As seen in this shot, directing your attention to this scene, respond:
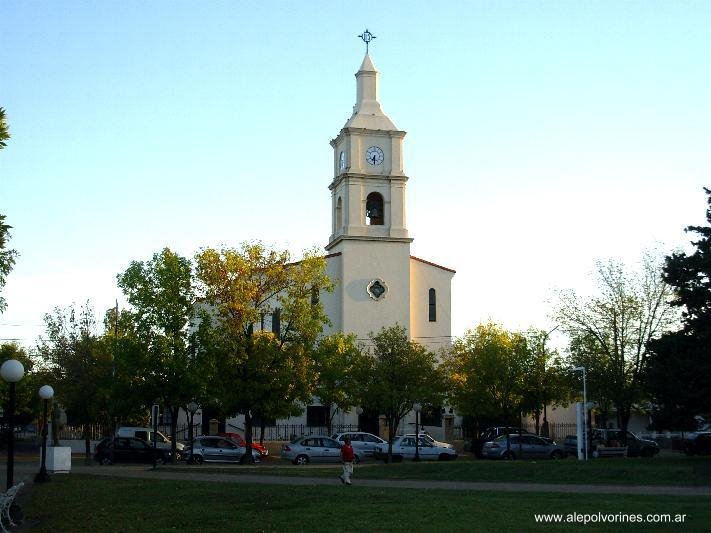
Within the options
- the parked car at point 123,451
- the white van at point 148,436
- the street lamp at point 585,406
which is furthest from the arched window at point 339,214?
the parked car at point 123,451

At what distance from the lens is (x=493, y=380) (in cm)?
5238

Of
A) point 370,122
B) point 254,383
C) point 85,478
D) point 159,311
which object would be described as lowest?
point 85,478

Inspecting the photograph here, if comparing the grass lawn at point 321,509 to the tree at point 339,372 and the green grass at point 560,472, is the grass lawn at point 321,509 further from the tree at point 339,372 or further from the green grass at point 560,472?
the tree at point 339,372

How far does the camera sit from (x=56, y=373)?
5756 cm

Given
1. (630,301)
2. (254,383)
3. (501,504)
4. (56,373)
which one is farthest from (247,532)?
(56,373)

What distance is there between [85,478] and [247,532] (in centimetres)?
1671

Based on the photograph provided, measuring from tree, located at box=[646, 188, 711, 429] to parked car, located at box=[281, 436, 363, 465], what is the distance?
16.1 m

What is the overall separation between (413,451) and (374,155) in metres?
24.7

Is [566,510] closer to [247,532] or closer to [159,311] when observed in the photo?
[247,532]

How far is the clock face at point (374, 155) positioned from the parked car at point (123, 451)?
27.1 m

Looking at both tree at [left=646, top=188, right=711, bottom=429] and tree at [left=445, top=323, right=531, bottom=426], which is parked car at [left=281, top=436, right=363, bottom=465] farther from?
tree at [left=646, top=188, right=711, bottom=429]

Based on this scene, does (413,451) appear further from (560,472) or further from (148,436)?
(560,472)

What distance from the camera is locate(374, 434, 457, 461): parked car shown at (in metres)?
47.6

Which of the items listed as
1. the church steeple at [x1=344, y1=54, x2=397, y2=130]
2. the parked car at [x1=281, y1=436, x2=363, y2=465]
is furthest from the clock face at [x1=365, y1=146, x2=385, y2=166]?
the parked car at [x1=281, y1=436, x2=363, y2=465]
